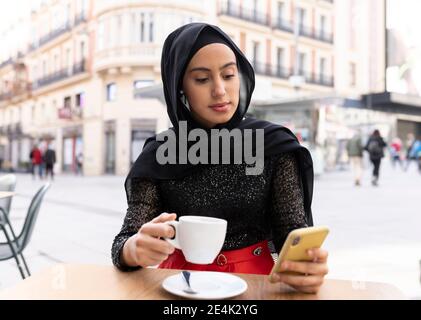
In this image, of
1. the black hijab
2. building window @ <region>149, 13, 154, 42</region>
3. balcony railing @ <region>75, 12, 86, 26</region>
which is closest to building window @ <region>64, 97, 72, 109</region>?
balcony railing @ <region>75, 12, 86, 26</region>

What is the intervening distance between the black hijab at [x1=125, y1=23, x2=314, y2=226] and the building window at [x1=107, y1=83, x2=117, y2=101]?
19.6 meters

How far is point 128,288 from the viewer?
35.1 inches

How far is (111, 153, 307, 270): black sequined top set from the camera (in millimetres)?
1312

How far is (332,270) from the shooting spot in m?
3.36

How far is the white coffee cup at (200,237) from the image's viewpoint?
2.72ft

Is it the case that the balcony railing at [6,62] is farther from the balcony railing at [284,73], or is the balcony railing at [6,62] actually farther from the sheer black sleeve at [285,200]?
the sheer black sleeve at [285,200]

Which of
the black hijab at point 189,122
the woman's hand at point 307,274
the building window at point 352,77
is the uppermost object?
the building window at point 352,77

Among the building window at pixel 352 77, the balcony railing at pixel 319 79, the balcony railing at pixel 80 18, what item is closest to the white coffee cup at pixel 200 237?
the balcony railing at pixel 80 18

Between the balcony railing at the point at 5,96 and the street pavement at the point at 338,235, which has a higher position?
the balcony railing at the point at 5,96

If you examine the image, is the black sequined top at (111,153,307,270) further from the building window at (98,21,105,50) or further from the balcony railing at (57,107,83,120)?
the balcony railing at (57,107,83,120)

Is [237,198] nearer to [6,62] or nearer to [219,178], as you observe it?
[219,178]

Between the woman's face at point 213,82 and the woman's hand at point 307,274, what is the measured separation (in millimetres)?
554

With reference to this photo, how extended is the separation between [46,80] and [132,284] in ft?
88.7

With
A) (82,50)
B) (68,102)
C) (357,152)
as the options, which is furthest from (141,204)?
(68,102)
